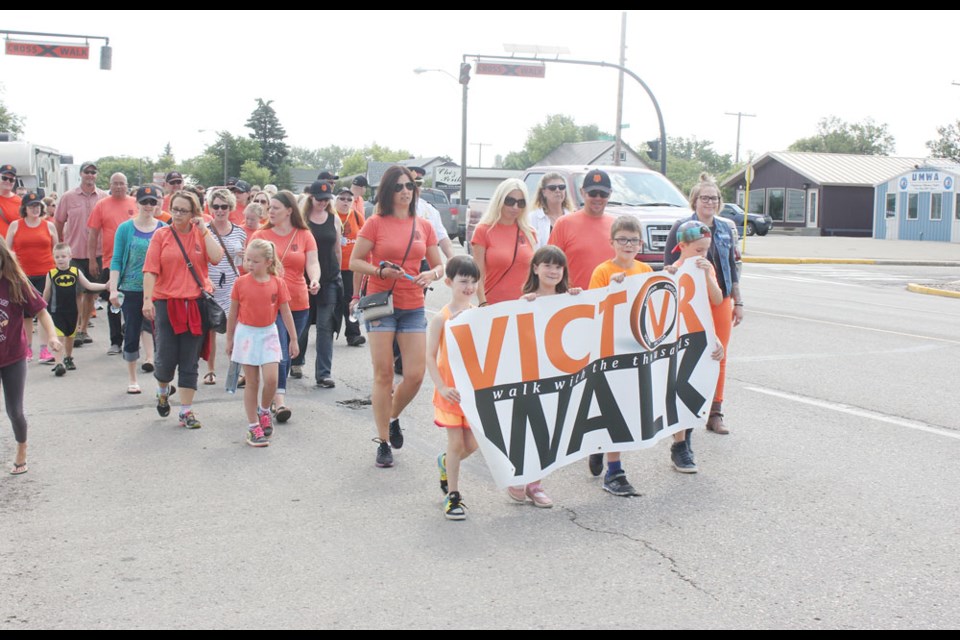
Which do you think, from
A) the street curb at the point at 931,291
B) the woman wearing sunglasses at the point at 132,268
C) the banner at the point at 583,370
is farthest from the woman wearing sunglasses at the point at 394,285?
the street curb at the point at 931,291

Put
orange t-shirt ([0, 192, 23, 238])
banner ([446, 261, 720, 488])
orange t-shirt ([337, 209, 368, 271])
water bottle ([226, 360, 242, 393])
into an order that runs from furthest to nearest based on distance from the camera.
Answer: orange t-shirt ([0, 192, 23, 238]) → orange t-shirt ([337, 209, 368, 271]) → water bottle ([226, 360, 242, 393]) → banner ([446, 261, 720, 488])

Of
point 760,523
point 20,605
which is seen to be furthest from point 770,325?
point 20,605

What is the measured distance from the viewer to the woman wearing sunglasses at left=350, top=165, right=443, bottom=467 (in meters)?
6.29

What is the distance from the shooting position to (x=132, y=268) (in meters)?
8.96

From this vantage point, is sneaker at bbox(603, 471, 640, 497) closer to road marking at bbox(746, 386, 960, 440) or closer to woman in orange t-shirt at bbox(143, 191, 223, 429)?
road marking at bbox(746, 386, 960, 440)

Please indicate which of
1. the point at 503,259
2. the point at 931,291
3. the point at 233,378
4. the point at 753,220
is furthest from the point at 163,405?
the point at 753,220

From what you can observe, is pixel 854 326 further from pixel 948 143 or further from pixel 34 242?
pixel 948 143

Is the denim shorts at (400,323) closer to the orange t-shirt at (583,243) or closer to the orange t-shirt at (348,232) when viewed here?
the orange t-shirt at (583,243)

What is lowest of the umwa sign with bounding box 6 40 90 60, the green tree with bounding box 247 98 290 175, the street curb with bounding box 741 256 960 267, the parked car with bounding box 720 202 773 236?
the street curb with bounding box 741 256 960 267

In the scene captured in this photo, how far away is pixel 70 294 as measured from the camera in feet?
33.8

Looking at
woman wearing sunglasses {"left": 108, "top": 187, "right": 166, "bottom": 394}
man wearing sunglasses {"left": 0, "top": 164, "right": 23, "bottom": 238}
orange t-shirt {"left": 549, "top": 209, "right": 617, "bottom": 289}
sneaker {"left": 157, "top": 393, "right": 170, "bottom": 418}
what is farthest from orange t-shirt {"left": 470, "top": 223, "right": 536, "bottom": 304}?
man wearing sunglasses {"left": 0, "top": 164, "right": 23, "bottom": 238}

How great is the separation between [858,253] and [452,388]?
3397 centimetres

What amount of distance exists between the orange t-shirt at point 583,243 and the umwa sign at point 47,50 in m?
24.4

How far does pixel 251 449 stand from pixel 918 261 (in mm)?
29647
